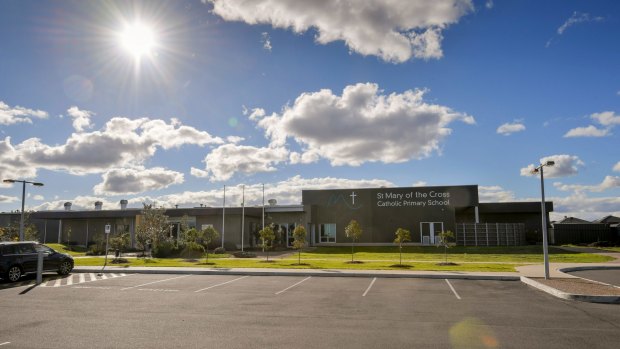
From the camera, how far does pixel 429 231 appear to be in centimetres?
4981

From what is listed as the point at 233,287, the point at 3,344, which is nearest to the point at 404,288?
the point at 233,287

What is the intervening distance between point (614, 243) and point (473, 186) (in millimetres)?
18615

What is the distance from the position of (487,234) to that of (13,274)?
4278 cm

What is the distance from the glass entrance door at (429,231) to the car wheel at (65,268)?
120 ft

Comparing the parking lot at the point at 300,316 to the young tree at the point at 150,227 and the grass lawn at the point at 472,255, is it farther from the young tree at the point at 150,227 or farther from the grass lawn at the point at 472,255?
the young tree at the point at 150,227

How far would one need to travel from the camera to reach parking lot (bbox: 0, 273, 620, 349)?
9.44 m

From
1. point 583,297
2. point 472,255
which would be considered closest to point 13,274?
point 583,297

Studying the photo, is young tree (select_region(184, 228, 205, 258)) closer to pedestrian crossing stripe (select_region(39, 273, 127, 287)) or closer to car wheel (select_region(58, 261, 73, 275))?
pedestrian crossing stripe (select_region(39, 273, 127, 287))

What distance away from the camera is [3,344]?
366 inches

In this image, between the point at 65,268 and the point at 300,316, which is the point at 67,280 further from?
the point at 300,316

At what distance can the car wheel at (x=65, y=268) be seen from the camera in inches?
898

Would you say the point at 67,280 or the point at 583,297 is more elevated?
the point at 583,297

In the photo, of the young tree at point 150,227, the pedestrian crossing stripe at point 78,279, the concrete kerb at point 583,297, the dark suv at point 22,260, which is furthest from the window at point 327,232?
the concrete kerb at point 583,297

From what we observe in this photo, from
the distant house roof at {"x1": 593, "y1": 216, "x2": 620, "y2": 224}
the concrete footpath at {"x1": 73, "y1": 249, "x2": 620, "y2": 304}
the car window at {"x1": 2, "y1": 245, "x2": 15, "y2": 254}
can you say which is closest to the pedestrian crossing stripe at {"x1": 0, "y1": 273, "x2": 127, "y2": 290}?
the car window at {"x1": 2, "y1": 245, "x2": 15, "y2": 254}
